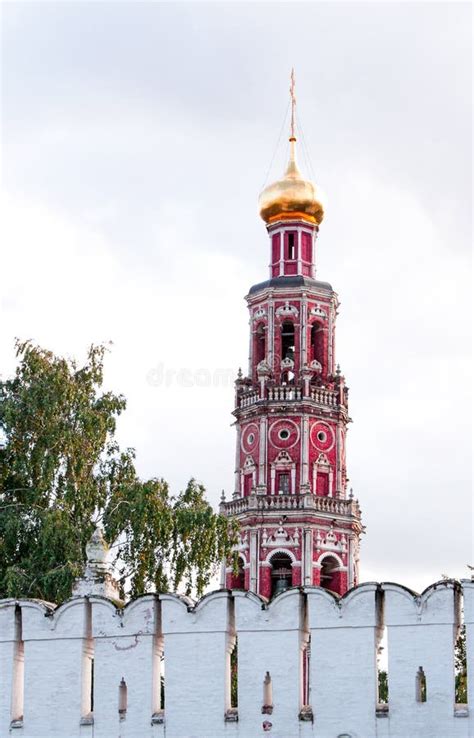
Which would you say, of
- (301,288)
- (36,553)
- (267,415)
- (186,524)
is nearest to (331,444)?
(267,415)

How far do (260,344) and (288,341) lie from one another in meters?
1.14

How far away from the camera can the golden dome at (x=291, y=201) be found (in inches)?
2307

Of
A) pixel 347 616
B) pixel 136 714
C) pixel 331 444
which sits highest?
pixel 331 444

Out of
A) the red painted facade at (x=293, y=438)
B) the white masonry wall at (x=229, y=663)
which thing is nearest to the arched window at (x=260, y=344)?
the red painted facade at (x=293, y=438)

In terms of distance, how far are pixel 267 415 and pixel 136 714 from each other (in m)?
40.2

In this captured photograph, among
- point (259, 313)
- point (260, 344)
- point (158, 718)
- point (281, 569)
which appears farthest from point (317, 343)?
point (158, 718)

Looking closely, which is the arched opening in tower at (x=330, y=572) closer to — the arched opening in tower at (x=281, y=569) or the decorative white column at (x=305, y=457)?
the arched opening in tower at (x=281, y=569)

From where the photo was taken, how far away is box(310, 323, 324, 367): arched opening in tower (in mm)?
56688

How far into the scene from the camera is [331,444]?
A: 55750 mm

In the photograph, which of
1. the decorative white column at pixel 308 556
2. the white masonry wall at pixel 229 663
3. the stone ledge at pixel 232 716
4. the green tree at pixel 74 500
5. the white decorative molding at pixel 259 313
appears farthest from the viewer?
the white decorative molding at pixel 259 313

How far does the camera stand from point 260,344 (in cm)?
5753

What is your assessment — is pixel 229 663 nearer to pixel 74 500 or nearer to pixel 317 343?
pixel 74 500

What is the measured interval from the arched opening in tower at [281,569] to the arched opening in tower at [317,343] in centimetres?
773

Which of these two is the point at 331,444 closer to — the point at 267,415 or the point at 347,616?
the point at 267,415
